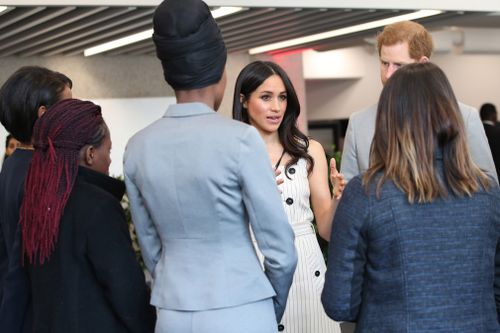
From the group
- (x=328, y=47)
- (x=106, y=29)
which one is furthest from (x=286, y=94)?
(x=328, y=47)

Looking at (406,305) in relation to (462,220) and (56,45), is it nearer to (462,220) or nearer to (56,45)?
(462,220)

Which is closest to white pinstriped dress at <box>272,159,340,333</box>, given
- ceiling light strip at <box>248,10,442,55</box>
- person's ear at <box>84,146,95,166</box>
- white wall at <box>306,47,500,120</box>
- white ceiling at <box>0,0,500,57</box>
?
person's ear at <box>84,146,95,166</box>

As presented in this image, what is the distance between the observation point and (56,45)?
9406 millimetres

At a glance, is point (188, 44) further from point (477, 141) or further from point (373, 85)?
point (373, 85)

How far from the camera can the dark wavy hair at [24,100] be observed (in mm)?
3154

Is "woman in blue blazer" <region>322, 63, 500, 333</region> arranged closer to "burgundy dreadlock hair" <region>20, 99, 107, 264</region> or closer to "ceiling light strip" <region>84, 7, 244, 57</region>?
"burgundy dreadlock hair" <region>20, 99, 107, 264</region>

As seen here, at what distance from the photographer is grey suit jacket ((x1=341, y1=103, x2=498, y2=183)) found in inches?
133

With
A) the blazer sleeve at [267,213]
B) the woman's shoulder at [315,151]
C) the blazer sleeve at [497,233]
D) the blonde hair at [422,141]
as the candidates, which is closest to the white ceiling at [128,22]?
the woman's shoulder at [315,151]

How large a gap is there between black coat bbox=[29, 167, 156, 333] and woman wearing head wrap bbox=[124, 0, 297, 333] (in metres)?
0.20

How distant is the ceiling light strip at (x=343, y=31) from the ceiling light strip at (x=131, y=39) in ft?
7.25

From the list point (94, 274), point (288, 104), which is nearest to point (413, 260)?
point (94, 274)

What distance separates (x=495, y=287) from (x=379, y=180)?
0.52 meters

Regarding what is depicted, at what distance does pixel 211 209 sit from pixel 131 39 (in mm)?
7462

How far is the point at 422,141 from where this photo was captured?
2.24 metres
